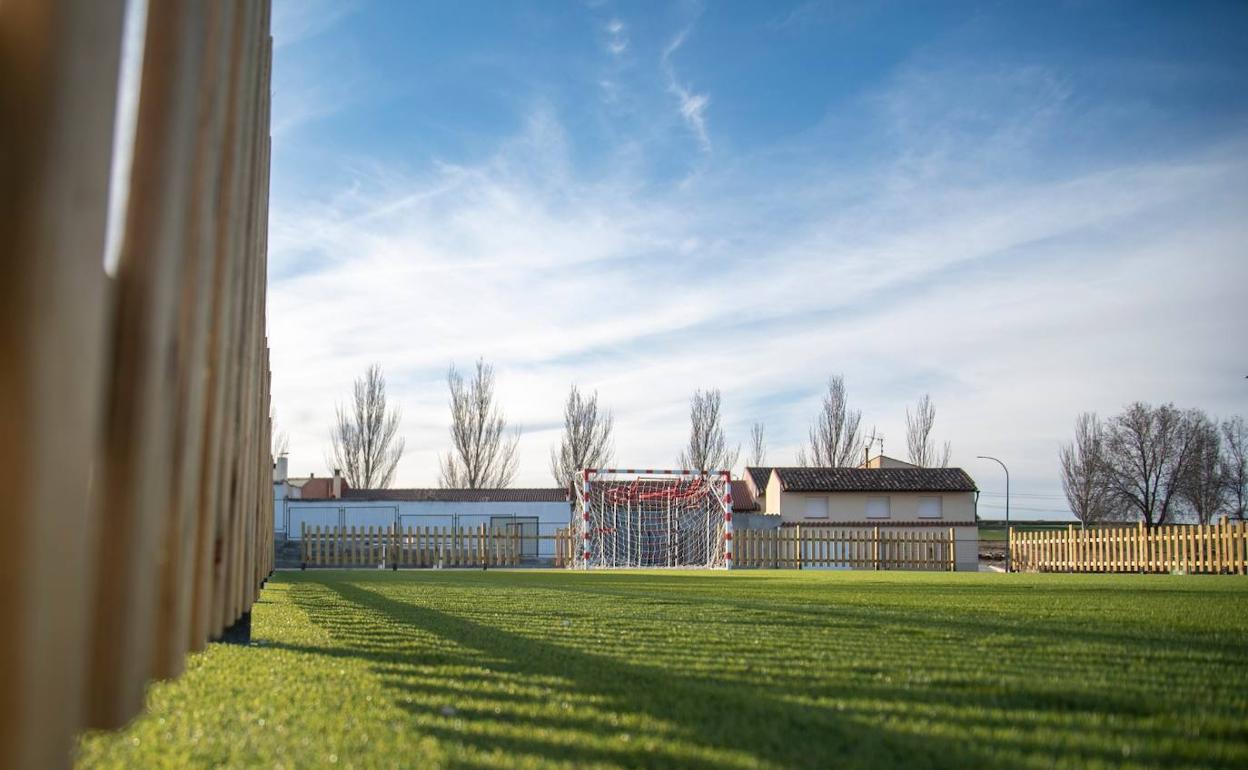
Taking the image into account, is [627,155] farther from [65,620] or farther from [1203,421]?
[1203,421]

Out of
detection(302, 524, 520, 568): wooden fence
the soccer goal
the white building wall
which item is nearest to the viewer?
detection(302, 524, 520, 568): wooden fence

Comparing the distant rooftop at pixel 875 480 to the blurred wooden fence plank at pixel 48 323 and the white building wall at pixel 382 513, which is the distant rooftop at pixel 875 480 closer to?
the white building wall at pixel 382 513

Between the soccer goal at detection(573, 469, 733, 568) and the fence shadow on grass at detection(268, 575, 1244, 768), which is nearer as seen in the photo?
the fence shadow on grass at detection(268, 575, 1244, 768)

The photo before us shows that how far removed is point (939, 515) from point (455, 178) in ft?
119

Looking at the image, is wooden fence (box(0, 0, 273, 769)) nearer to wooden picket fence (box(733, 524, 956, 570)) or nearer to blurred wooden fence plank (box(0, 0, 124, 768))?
blurred wooden fence plank (box(0, 0, 124, 768))

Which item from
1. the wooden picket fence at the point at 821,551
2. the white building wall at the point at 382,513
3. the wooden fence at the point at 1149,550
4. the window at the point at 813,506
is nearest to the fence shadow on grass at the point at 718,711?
the wooden fence at the point at 1149,550

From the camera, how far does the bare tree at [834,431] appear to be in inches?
2429

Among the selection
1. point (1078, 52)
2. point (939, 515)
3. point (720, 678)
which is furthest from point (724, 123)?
point (939, 515)

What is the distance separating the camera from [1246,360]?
42.4 m

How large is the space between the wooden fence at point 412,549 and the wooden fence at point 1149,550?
1676 centimetres

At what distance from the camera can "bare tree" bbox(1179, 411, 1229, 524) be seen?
70188mm

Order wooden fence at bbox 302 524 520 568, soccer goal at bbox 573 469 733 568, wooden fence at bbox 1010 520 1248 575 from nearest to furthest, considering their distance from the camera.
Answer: wooden fence at bbox 1010 520 1248 575
wooden fence at bbox 302 524 520 568
soccer goal at bbox 573 469 733 568

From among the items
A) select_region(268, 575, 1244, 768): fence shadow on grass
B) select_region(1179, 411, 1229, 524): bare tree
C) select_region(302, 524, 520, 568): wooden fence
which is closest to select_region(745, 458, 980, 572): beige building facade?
select_region(302, 524, 520, 568): wooden fence

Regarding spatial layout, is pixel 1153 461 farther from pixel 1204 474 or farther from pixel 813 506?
pixel 813 506
